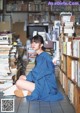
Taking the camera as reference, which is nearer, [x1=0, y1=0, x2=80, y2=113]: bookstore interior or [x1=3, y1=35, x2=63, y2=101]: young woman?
[x1=3, y1=35, x2=63, y2=101]: young woman

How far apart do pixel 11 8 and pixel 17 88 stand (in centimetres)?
505

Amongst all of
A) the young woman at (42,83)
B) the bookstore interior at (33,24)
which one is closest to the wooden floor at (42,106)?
the young woman at (42,83)

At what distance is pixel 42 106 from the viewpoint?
3.98 m

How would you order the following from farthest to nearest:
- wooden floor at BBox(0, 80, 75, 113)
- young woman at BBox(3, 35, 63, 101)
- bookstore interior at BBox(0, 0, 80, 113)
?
bookstore interior at BBox(0, 0, 80, 113)
young woman at BBox(3, 35, 63, 101)
wooden floor at BBox(0, 80, 75, 113)

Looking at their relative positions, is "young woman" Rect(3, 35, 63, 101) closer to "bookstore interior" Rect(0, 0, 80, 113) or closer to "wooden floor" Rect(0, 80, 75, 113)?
"wooden floor" Rect(0, 80, 75, 113)

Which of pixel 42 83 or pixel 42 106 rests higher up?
pixel 42 83

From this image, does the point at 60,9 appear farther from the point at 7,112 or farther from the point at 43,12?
the point at 7,112

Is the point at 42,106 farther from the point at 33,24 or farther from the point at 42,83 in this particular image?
the point at 33,24

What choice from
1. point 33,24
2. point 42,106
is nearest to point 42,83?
point 42,106

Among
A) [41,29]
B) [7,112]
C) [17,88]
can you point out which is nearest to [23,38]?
[41,29]

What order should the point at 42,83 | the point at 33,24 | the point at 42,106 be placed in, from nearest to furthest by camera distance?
1. the point at 42,106
2. the point at 42,83
3. the point at 33,24

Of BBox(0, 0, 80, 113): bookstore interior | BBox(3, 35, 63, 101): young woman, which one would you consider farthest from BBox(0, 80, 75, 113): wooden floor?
BBox(0, 0, 80, 113): bookstore interior

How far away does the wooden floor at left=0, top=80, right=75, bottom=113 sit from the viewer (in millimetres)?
3703

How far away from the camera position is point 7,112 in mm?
3578
